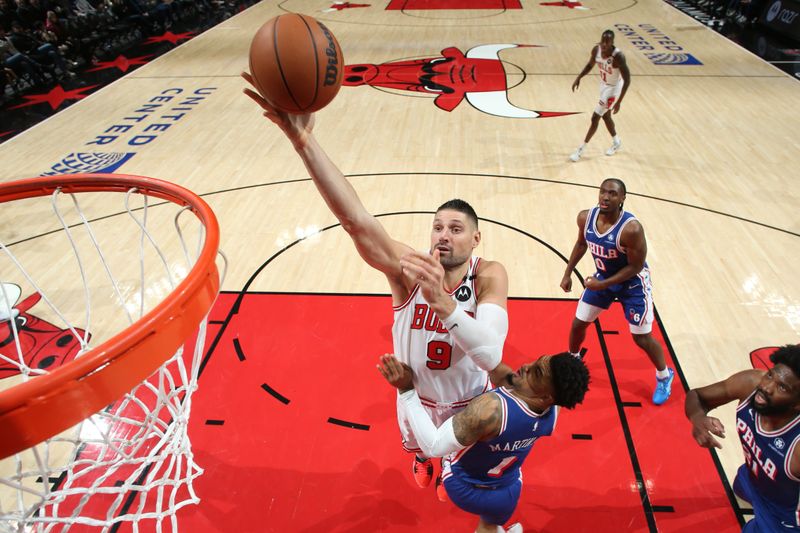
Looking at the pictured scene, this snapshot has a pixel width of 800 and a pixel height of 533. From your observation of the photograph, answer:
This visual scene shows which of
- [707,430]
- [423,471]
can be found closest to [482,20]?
[423,471]

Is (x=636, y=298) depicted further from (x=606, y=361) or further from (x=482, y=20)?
(x=482, y=20)

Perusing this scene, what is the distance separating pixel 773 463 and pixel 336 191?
2.05 metres

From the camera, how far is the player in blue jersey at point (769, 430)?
204 cm

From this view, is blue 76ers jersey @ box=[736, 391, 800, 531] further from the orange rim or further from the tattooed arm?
the orange rim

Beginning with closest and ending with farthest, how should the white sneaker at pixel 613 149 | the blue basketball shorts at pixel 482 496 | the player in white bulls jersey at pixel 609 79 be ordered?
the blue basketball shorts at pixel 482 496
the player in white bulls jersey at pixel 609 79
the white sneaker at pixel 613 149

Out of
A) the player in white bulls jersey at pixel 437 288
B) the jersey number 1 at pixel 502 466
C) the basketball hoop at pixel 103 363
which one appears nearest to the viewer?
the basketball hoop at pixel 103 363

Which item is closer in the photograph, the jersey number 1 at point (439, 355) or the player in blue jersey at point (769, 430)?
the player in blue jersey at point (769, 430)

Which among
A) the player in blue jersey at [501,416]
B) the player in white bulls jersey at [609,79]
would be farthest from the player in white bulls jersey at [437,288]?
the player in white bulls jersey at [609,79]

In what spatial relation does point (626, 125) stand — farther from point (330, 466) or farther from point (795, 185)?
point (330, 466)

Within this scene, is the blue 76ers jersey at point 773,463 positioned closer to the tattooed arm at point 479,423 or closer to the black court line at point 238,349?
the tattooed arm at point 479,423

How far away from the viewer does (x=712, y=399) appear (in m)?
2.38

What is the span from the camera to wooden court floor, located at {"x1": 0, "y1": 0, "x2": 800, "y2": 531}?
183 inches

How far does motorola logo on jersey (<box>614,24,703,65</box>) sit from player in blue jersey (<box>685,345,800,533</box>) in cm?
984

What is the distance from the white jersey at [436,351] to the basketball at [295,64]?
A: 2.98ft
